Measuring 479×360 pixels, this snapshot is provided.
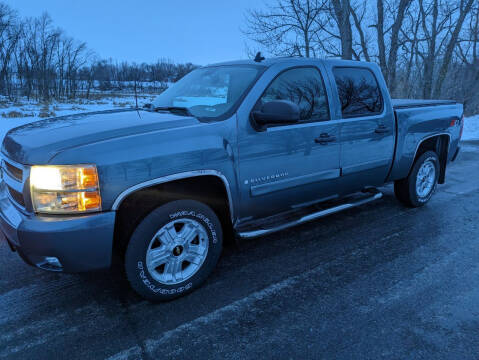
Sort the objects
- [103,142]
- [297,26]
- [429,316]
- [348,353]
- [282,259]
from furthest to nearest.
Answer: [297,26] → [282,259] → [429,316] → [103,142] → [348,353]

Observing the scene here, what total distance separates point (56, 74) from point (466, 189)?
79103 millimetres

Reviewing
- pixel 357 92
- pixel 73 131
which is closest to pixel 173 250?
pixel 73 131

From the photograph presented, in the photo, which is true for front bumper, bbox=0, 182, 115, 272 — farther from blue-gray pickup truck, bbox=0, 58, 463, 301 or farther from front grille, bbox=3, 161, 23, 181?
front grille, bbox=3, 161, 23, 181

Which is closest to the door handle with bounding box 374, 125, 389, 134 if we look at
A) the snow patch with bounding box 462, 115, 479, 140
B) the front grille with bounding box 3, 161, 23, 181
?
the front grille with bounding box 3, 161, 23, 181

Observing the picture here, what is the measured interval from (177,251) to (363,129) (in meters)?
2.39

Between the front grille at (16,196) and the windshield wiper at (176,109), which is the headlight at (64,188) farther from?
the windshield wiper at (176,109)

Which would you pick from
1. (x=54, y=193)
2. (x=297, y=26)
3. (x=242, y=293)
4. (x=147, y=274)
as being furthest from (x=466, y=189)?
(x=297, y=26)

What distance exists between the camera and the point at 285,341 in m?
2.36

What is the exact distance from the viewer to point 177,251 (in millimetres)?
2846

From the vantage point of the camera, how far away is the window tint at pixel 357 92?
3852 millimetres

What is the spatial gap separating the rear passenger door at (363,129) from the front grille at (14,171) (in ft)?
9.37

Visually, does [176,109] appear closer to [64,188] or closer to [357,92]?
[64,188]

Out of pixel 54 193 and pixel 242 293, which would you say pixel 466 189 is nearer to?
pixel 242 293

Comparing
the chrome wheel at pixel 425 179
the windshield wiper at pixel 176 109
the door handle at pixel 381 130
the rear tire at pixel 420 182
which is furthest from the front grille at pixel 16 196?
the chrome wheel at pixel 425 179
